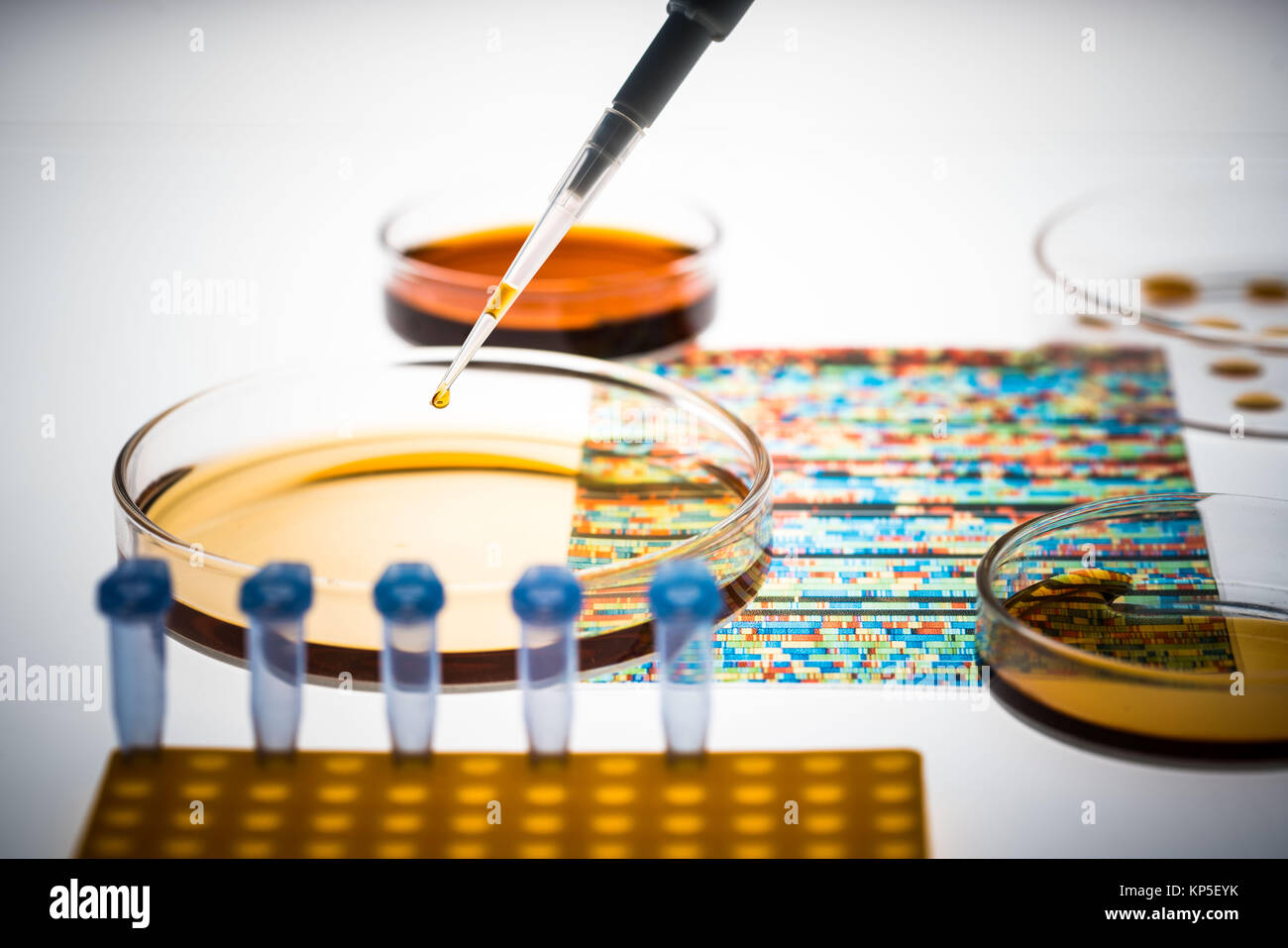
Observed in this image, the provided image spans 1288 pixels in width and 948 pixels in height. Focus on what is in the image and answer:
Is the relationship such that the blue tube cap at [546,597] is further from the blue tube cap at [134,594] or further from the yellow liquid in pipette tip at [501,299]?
the yellow liquid in pipette tip at [501,299]

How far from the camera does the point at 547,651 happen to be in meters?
0.66

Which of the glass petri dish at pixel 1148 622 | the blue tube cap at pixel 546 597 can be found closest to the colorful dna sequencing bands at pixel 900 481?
the glass petri dish at pixel 1148 622

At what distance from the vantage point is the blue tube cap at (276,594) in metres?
0.63

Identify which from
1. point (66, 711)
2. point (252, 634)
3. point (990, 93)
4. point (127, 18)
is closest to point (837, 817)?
point (252, 634)

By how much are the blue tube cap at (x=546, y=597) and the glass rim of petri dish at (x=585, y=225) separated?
496 millimetres

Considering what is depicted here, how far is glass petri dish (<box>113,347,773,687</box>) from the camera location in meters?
0.74

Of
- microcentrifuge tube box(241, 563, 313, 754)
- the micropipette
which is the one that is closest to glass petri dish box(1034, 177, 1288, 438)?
the micropipette

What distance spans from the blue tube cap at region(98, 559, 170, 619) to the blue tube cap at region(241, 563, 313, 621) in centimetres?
4

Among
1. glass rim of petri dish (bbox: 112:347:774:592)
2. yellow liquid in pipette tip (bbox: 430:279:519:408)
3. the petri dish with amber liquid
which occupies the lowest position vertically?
glass rim of petri dish (bbox: 112:347:774:592)

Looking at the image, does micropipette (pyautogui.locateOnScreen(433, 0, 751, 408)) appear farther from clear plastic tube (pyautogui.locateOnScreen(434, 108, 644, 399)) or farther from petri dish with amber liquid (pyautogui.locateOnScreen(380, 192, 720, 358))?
petri dish with amber liquid (pyautogui.locateOnScreen(380, 192, 720, 358))

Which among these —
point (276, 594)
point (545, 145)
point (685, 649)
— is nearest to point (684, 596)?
point (685, 649)

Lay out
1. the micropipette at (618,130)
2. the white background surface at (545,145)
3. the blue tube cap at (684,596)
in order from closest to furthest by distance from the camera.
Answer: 1. the blue tube cap at (684,596)
2. the micropipette at (618,130)
3. the white background surface at (545,145)

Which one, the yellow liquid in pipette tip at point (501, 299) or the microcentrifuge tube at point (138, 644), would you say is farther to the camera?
the yellow liquid in pipette tip at point (501, 299)
